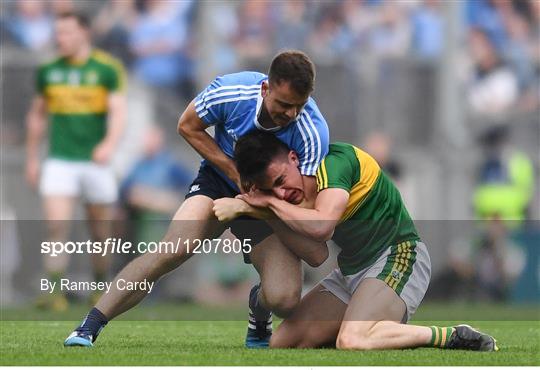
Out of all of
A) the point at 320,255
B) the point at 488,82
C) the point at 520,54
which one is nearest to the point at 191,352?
the point at 320,255

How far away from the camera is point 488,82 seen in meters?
17.3

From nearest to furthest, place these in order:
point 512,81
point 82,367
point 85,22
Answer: point 82,367 < point 85,22 < point 512,81

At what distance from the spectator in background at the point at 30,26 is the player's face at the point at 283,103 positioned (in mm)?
8002

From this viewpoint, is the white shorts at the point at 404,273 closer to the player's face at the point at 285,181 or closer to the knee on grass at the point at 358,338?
the knee on grass at the point at 358,338

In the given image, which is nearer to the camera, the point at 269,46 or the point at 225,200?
the point at 225,200

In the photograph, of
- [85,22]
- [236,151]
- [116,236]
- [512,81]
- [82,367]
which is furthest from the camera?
[512,81]

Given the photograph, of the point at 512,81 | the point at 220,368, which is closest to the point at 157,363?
the point at 220,368

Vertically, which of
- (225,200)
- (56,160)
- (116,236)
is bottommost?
(116,236)

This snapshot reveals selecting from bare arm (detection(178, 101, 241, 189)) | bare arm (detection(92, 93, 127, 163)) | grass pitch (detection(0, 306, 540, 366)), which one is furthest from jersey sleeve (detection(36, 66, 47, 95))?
bare arm (detection(178, 101, 241, 189))

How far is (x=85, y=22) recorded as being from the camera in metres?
14.2

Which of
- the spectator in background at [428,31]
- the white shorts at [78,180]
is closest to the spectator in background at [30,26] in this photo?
the white shorts at [78,180]

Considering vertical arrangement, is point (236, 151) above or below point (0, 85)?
above

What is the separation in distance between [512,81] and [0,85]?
589 cm

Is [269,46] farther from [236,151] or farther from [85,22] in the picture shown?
[236,151]
